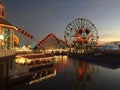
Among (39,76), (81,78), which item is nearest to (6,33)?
(39,76)

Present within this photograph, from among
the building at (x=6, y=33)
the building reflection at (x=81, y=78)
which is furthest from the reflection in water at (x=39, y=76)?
the building at (x=6, y=33)

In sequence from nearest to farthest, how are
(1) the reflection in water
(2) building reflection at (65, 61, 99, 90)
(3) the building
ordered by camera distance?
(2) building reflection at (65, 61, 99, 90) → (1) the reflection in water → (3) the building

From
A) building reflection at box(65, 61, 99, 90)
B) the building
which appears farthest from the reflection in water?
the building

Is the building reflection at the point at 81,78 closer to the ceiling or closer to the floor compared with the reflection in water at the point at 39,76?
closer to the floor

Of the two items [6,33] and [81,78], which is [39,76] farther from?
[6,33]

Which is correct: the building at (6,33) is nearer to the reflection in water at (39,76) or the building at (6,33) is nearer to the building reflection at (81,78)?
the reflection in water at (39,76)

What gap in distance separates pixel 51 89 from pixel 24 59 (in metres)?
12.5

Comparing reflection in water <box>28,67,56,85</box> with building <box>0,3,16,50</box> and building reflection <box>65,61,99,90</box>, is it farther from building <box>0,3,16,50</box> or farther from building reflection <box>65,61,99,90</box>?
building <box>0,3,16,50</box>

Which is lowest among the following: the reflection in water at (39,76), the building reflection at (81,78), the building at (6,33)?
the building reflection at (81,78)

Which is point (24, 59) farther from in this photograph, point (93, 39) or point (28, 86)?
point (93, 39)

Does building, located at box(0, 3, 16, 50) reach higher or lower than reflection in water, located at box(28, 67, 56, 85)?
higher

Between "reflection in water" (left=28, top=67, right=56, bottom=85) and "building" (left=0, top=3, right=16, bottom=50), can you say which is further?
"building" (left=0, top=3, right=16, bottom=50)

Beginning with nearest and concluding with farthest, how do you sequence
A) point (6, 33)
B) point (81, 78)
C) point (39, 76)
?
point (39, 76) → point (81, 78) → point (6, 33)

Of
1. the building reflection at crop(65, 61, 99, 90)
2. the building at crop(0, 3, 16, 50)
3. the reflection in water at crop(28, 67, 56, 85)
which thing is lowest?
the building reflection at crop(65, 61, 99, 90)
